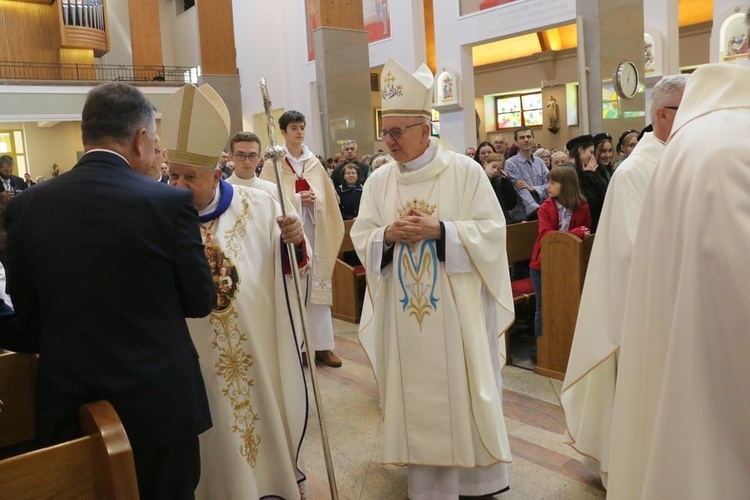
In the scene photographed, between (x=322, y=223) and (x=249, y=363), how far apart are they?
2.47 meters

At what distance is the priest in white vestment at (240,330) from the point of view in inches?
98.6

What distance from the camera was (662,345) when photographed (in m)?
1.33

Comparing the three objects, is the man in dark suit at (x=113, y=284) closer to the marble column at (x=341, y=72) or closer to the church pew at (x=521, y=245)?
the church pew at (x=521, y=245)

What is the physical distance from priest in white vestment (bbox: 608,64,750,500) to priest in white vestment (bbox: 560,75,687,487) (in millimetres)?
1412

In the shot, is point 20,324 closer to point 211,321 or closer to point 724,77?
point 211,321

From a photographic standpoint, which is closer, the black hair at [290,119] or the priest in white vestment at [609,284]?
the priest in white vestment at [609,284]

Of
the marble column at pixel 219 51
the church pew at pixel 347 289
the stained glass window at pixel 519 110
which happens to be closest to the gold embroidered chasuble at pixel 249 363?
the church pew at pixel 347 289

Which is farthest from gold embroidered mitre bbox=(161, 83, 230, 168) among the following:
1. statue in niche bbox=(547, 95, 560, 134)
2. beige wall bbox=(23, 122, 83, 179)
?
beige wall bbox=(23, 122, 83, 179)

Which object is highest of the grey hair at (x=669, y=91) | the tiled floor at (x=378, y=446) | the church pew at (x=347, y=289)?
the grey hair at (x=669, y=91)

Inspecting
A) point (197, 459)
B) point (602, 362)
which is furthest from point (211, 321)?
point (602, 362)

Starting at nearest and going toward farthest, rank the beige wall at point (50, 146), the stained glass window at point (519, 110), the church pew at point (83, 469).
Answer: the church pew at point (83, 469)
the stained glass window at point (519, 110)
the beige wall at point (50, 146)

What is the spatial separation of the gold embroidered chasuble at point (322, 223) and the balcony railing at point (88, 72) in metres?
15.9

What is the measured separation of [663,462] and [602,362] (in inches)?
63.8

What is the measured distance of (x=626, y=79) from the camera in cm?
888
